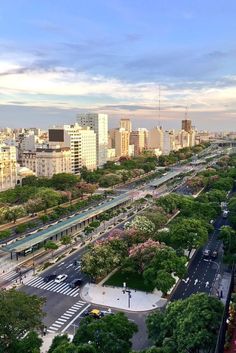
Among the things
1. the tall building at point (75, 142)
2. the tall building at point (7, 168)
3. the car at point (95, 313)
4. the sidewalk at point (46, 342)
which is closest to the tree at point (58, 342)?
the sidewalk at point (46, 342)

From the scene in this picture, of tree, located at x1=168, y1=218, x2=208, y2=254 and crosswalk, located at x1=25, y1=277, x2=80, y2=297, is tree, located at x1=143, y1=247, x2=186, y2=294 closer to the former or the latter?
tree, located at x1=168, y1=218, x2=208, y2=254

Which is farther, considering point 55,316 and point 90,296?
point 90,296

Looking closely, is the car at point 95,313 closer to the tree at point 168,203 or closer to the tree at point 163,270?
the tree at point 163,270

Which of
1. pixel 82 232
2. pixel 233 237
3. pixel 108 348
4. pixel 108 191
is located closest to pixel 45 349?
pixel 108 348

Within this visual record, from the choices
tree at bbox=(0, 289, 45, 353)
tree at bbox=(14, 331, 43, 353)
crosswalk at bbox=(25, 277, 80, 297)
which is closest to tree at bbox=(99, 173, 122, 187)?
crosswalk at bbox=(25, 277, 80, 297)

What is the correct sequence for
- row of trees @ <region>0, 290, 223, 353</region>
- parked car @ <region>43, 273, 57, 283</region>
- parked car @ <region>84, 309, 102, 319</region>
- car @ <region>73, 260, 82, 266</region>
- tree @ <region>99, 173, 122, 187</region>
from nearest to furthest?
1. row of trees @ <region>0, 290, 223, 353</region>
2. parked car @ <region>84, 309, 102, 319</region>
3. parked car @ <region>43, 273, 57, 283</region>
4. car @ <region>73, 260, 82, 266</region>
5. tree @ <region>99, 173, 122, 187</region>

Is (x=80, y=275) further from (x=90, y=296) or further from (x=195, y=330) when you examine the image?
(x=195, y=330)
